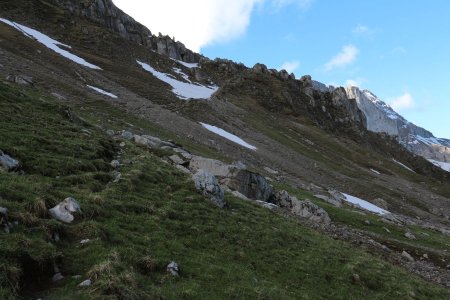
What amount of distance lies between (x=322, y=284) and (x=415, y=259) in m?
16.9

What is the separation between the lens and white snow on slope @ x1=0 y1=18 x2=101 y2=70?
91.2m

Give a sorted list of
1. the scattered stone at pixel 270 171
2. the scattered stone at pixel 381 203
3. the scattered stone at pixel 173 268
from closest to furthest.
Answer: the scattered stone at pixel 173 268 → the scattered stone at pixel 270 171 → the scattered stone at pixel 381 203

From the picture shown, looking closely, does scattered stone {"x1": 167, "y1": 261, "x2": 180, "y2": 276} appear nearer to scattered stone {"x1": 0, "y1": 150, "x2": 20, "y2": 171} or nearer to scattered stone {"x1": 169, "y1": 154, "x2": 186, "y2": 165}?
scattered stone {"x1": 0, "y1": 150, "x2": 20, "y2": 171}

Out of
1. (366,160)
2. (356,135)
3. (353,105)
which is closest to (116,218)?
(366,160)

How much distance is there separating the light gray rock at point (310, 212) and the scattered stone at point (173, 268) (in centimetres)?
2314

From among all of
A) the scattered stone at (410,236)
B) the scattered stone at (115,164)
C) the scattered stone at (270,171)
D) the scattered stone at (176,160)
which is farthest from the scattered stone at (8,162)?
the scattered stone at (270,171)

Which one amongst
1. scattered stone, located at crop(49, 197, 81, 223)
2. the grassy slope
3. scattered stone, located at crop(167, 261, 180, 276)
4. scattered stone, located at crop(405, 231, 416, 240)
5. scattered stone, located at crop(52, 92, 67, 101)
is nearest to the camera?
the grassy slope

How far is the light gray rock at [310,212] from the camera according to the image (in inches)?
1491

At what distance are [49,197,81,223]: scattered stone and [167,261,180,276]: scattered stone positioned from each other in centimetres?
458

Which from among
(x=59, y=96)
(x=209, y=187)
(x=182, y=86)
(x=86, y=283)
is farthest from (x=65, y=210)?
(x=182, y=86)

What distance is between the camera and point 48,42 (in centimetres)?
9675

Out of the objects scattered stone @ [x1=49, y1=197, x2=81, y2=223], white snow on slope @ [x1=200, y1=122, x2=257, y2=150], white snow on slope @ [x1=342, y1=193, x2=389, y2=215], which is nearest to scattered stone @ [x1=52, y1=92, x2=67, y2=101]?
white snow on slope @ [x1=200, y1=122, x2=257, y2=150]

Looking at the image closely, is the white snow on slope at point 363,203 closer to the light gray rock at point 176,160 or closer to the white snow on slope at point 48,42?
the light gray rock at point 176,160

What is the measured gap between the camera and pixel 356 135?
146625mm
